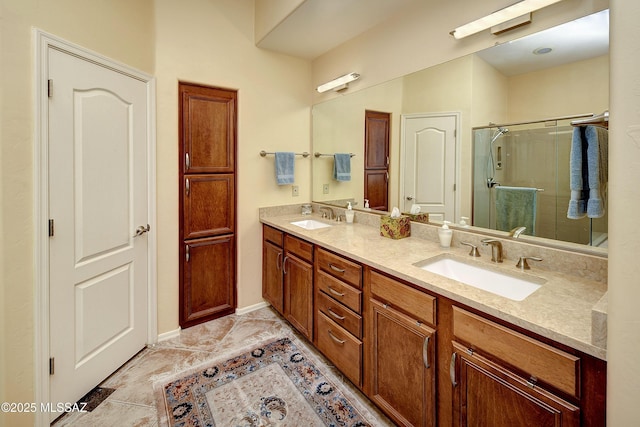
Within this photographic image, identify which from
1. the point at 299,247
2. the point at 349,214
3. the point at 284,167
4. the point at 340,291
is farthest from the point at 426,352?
the point at 284,167

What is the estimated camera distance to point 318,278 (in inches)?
80.7

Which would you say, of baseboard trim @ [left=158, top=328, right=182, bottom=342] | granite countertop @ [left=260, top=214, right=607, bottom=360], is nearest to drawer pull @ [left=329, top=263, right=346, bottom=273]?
granite countertop @ [left=260, top=214, right=607, bottom=360]

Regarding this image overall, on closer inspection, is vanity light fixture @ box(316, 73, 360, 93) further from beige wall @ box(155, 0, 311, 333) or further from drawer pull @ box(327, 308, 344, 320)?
drawer pull @ box(327, 308, 344, 320)

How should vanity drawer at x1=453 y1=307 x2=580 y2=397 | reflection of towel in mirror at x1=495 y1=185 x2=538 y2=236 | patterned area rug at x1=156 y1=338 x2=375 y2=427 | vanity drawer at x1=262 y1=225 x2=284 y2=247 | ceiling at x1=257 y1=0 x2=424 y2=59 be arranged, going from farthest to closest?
1. vanity drawer at x1=262 y1=225 x2=284 y2=247
2. ceiling at x1=257 y1=0 x2=424 y2=59
3. patterned area rug at x1=156 y1=338 x2=375 y2=427
4. reflection of towel in mirror at x1=495 y1=185 x2=538 y2=236
5. vanity drawer at x1=453 y1=307 x2=580 y2=397

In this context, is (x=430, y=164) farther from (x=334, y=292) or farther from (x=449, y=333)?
(x=449, y=333)

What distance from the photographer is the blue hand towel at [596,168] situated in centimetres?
115

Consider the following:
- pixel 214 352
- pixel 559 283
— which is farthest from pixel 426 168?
pixel 214 352

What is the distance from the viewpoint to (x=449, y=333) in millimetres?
1218

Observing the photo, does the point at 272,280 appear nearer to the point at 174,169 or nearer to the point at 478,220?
the point at 174,169

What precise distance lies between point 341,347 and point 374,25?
2354mm

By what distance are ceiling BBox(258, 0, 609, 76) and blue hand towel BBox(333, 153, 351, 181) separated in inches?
39.0

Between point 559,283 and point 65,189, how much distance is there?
2442 millimetres

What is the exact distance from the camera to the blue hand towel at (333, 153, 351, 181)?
277 centimetres

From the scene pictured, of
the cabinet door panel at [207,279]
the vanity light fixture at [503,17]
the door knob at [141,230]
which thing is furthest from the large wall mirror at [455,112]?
the door knob at [141,230]
